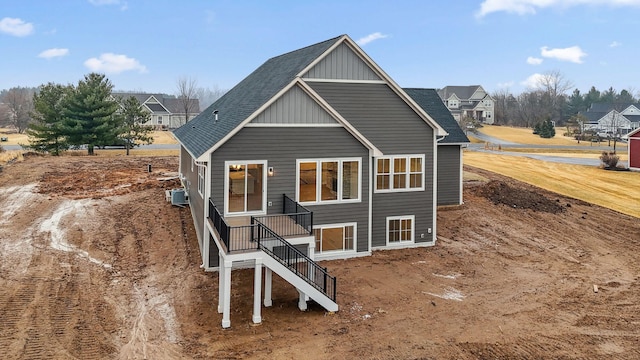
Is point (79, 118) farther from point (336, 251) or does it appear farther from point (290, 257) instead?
point (290, 257)

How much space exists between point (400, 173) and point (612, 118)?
3607 inches

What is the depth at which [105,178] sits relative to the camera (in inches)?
1168

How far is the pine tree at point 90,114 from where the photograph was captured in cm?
3906

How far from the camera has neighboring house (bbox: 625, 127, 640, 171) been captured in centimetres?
3934

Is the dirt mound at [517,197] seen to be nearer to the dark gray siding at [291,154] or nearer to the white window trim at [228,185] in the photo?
the dark gray siding at [291,154]

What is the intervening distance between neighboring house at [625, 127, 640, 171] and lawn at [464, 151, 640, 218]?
1.46 metres

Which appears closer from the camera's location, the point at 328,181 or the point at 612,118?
the point at 328,181

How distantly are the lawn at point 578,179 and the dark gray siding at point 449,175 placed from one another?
10113 millimetres

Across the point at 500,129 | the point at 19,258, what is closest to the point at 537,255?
the point at 19,258

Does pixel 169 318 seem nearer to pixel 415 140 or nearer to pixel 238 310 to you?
pixel 238 310

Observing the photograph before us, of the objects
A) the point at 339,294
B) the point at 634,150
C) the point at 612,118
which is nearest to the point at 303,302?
the point at 339,294

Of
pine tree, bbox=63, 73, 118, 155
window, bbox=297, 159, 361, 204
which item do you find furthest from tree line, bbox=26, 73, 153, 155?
window, bbox=297, 159, 361, 204

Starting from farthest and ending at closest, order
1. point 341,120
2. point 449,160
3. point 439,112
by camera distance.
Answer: point 439,112 → point 449,160 → point 341,120

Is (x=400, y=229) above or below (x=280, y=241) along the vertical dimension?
below
